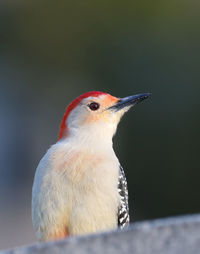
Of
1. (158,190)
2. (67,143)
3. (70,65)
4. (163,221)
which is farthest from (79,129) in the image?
(70,65)

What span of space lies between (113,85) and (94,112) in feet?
22.6

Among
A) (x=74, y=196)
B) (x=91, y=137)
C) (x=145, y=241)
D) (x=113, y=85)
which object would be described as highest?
(x=113, y=85)

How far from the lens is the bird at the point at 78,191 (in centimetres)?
322

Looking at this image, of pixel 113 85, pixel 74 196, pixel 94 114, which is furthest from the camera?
pixel 113 85

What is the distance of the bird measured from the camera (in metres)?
3.22

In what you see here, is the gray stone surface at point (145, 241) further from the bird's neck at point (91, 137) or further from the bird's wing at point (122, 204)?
the bird's neck at point (91, 137)

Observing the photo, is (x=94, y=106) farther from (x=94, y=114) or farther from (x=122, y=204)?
(x=122, y=204)

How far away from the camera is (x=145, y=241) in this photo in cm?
160

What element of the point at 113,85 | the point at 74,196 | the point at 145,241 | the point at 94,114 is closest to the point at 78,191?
the point at 74,196

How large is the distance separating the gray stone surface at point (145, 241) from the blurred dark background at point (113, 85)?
23.3ft

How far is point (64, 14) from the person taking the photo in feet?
39.5

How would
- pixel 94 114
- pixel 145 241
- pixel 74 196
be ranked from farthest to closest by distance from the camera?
pixel 94 114
pixel 74 196
pixel 145 241

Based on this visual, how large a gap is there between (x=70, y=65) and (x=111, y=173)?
29.4 feet

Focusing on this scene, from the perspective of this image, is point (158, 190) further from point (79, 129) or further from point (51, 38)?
point (79, 129)
